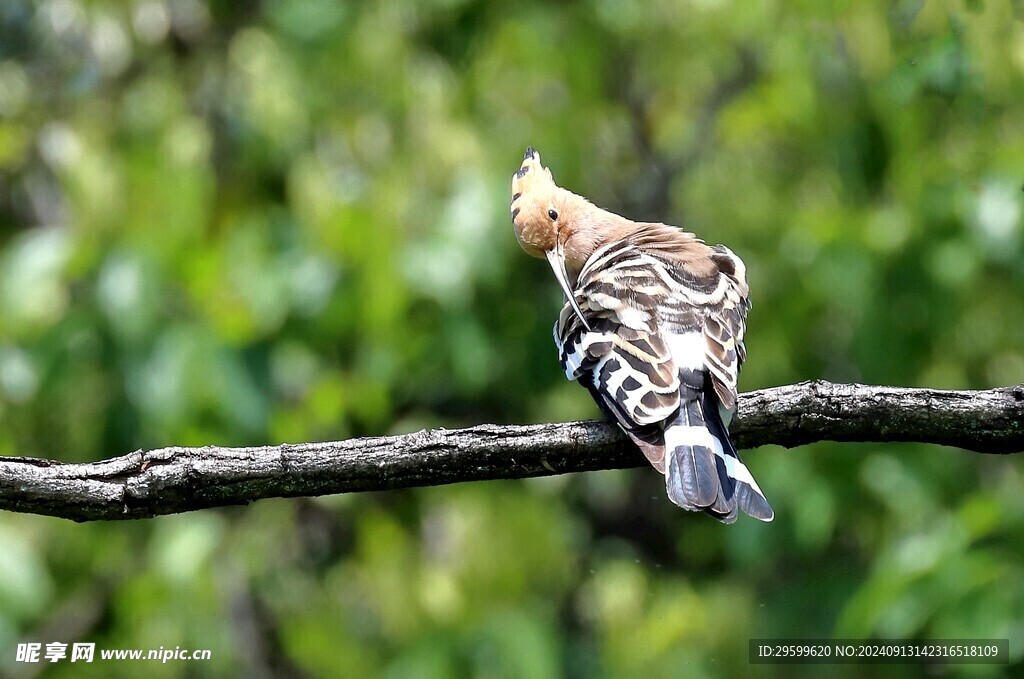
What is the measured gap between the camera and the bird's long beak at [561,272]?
2.79 metres

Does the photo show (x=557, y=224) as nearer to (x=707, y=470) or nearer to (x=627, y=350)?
(x=627, y=350)

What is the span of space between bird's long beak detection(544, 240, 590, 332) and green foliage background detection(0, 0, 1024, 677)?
825 mm

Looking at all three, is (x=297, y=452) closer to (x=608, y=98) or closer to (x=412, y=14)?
(x=412, y=14)

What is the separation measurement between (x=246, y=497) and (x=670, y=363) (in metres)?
1.02

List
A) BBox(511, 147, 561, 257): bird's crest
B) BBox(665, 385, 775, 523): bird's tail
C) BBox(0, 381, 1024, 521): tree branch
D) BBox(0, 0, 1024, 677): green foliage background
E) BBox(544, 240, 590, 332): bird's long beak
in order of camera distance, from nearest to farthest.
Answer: BBox(0, 381, 1024, 521): tree branch, BBox(665, 385, 775, 523): bird's tail, BBox(544, 240, 590, 332): bird's long beak, BBox(511, 147, 561, 257): bird's crest, BBox(0, 0, 1024, 677): green foliage background

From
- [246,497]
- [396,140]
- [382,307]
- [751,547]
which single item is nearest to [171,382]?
[382,307]

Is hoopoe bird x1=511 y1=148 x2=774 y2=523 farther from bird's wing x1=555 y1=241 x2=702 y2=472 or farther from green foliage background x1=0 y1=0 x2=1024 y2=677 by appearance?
green foliage background x1=0 y1=0 x2=1024 y2=677

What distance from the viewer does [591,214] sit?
3502mm

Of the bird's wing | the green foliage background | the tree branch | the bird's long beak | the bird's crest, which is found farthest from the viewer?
the green foliage background

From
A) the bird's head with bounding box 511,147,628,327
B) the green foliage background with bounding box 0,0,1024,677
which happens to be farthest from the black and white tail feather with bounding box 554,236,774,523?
the green foliage background with bounding box 0,0,1024,677

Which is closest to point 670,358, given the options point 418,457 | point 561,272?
point 561,272

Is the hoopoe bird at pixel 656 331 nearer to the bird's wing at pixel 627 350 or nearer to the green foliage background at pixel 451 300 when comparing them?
the bird's wing at pixel 627 350

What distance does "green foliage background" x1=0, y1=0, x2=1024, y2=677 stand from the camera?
4.05 m

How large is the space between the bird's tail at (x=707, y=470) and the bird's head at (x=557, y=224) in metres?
0.93
